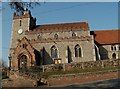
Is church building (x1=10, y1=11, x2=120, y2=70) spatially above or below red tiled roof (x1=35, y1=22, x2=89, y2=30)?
below

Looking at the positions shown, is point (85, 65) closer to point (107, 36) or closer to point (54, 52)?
point (54, 52)

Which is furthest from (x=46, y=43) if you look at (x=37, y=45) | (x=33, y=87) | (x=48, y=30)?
(x=33, y=87)

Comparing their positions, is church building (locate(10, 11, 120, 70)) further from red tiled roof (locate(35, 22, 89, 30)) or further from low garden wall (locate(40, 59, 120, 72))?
low garden wall (locate(40, 59, 120, 72))

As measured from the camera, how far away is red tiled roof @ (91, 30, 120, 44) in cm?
4866

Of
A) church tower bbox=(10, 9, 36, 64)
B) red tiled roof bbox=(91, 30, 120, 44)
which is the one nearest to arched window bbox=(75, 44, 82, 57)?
red tiled roof bbox=(91, 30, 120, 44)

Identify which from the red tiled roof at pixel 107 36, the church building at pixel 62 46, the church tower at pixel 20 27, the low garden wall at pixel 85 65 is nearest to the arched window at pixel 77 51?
the church building at pixel 62 46

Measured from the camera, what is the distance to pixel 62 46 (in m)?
44.1

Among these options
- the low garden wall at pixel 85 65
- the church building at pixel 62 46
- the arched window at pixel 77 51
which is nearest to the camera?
the low garden wall at pixel 85 65

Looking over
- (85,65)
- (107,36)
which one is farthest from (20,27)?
(85,65)

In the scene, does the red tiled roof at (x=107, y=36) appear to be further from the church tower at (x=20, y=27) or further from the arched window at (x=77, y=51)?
the church tower at (x=20, y=27)

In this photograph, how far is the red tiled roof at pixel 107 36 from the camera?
48.7m

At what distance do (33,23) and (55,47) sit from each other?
14948 mm

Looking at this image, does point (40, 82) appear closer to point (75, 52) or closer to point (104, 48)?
point (75, 52)

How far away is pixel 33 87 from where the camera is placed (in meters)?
23.0
